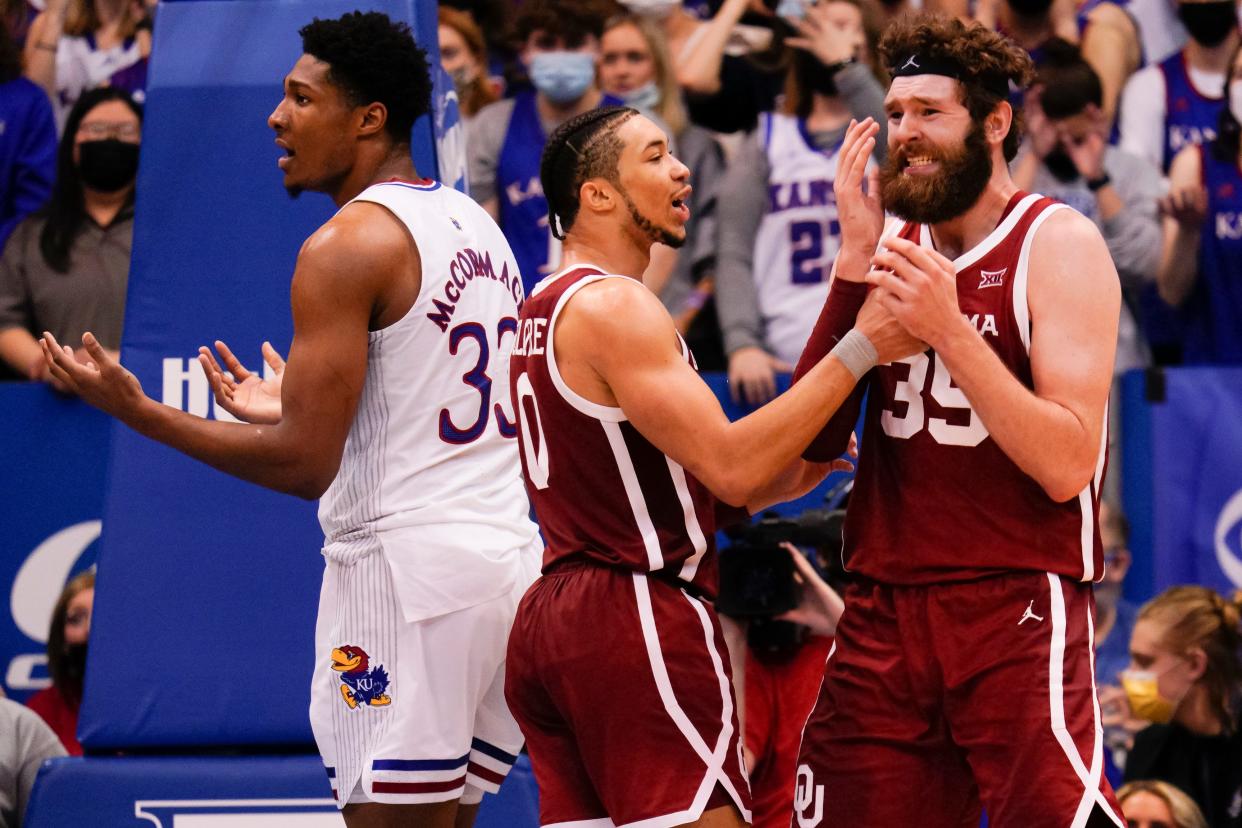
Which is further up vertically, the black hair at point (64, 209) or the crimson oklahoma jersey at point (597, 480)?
the black hair at point (64, 209)

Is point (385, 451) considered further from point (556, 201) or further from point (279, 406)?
point (556, 201)

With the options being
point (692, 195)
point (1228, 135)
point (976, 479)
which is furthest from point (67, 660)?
point (1228, 135)

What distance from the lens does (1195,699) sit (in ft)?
18.8

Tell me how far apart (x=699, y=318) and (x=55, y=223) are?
266 cm

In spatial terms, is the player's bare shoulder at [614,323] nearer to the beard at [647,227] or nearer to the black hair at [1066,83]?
the beard at [647,227]

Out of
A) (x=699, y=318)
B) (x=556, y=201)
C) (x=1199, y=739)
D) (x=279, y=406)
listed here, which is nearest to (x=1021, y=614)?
(x=556, y=201)

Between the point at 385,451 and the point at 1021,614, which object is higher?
the point at 385,451

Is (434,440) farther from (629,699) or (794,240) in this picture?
(794,240)

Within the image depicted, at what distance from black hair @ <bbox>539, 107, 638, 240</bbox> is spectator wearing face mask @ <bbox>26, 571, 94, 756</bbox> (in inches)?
119

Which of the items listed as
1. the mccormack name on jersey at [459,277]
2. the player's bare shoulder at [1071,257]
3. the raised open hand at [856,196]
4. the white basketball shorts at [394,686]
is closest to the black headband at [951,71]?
the raised open hand at [856,196]

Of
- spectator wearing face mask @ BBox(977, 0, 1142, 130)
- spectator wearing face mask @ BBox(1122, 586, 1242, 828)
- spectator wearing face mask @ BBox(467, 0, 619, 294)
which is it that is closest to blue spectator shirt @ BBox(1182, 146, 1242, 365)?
spectator wearing face mask @ BBox(977, 0, 1142, 130)

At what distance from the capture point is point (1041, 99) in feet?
23.4

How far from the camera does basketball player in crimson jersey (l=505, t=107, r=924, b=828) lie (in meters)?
3.64

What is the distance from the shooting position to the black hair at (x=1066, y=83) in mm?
7062
